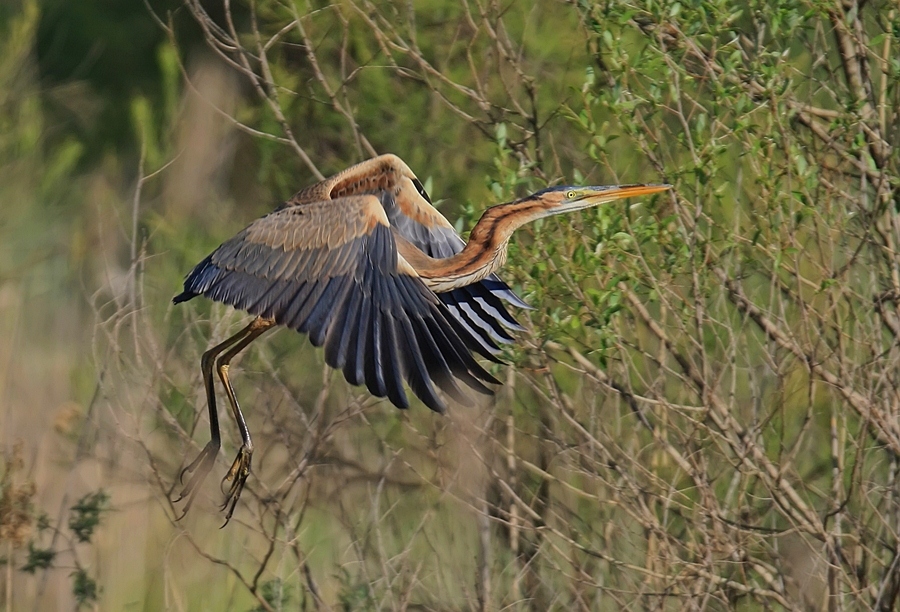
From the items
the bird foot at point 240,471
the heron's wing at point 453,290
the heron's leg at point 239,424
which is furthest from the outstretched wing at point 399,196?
the bird foot at point 240,471

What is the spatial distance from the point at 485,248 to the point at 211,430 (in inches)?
44.9

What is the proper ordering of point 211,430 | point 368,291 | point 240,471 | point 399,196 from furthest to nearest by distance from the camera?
point 399,196
point 211,430
point 240,471
point 368,291

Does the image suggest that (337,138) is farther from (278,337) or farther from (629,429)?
(629,429)

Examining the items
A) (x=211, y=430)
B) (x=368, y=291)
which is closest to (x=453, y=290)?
(x=368, y=291)

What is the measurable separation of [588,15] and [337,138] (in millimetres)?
2716

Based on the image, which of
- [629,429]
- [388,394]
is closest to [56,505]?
[629,429]

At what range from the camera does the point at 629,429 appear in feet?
18.8

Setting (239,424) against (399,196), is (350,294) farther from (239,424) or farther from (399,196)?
(399,196)

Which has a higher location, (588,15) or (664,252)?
(588,15)

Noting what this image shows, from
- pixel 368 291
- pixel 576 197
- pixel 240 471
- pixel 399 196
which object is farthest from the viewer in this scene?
pixel 399 196

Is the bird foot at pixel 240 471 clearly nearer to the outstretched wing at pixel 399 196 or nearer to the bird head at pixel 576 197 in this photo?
the outstretched wing at pixel 399 196

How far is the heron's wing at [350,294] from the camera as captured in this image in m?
3.98

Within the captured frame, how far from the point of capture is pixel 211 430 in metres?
4.79

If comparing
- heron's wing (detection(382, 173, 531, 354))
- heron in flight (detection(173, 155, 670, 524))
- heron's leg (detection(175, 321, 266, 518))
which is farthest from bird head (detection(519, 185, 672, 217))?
heron's leg (detection(175, 321, 266, 518))
